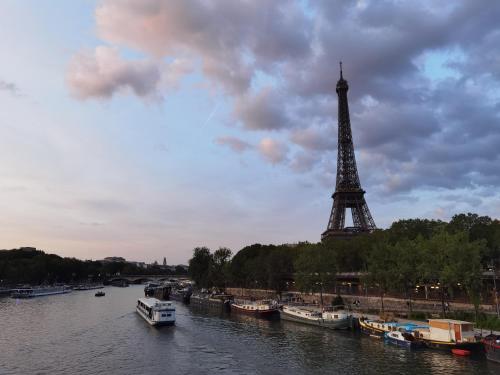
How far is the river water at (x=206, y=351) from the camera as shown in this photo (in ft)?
152

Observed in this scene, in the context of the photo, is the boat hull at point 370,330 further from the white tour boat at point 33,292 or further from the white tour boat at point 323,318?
the white tour boat at point 33,292

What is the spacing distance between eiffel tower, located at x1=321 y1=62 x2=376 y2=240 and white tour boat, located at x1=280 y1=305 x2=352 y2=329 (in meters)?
66.4

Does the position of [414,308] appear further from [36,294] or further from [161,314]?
A: [36,294]

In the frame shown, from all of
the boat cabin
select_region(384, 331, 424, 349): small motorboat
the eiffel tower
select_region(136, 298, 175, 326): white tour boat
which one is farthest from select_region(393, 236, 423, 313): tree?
the eiffel tower

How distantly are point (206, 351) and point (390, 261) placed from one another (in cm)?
3951

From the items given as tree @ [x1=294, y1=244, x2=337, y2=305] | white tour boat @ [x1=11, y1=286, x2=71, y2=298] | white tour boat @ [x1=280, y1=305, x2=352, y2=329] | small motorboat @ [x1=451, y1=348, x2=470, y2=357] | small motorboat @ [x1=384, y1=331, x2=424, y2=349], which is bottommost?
small motorboat @ [x1=451, y1=348, x2=470, y2=357]

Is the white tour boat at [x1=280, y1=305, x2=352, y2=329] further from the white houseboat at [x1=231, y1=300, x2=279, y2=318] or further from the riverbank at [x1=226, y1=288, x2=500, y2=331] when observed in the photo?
the riverbank at [x1=226, y1=288, x2=500, y2=331]

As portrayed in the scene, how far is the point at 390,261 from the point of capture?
79.4 metres

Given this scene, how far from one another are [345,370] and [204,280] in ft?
434

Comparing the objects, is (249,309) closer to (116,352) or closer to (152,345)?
(152,345)

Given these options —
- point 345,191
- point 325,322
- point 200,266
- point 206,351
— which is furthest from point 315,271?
point 200,266

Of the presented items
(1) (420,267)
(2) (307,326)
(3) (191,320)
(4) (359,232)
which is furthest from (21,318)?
(4) (359,232)

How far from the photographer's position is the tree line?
63.2 meters

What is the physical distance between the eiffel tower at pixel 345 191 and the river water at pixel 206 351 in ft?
243
